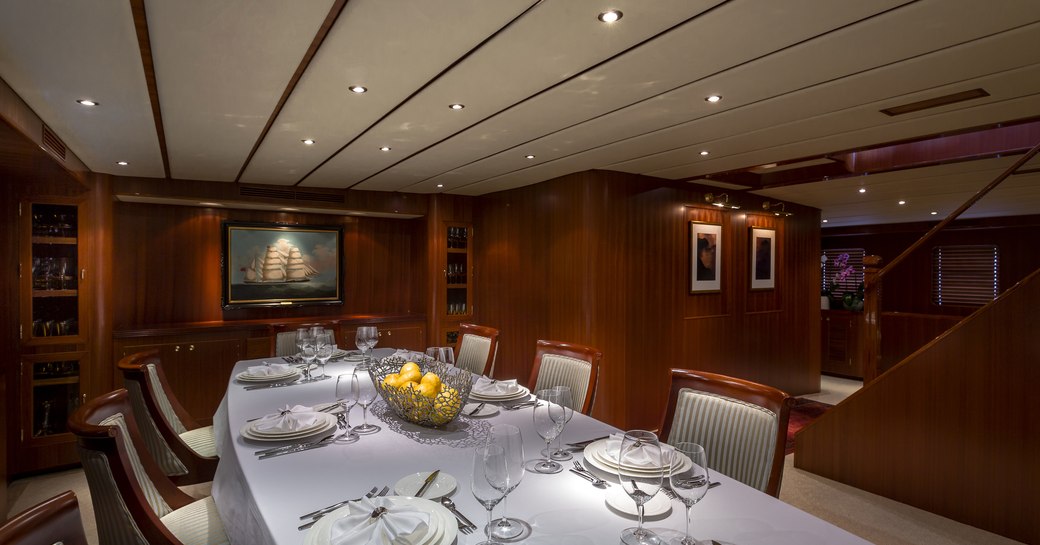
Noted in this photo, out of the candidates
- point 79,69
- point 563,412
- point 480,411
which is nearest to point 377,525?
point 563,412

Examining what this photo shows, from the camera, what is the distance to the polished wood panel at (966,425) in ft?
9.06

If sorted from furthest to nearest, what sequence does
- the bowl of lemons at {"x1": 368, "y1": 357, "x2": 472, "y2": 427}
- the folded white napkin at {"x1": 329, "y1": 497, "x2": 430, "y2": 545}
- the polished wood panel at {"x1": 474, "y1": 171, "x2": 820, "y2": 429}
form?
the polished wood panel at {"x1": 474, "y1": 171, "x2": 820, "y2": 429} < the bowl of lemons at {"x1": 368, "y1": 357, "x2": 472, "y2": 427} < the folded white napkin at {"x1": 329, "y1": 497, "x2": 430, "y2": 545}

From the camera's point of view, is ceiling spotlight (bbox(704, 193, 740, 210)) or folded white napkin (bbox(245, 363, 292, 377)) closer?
Result: folded white napkin (bbox(245, 363, 292, 377))

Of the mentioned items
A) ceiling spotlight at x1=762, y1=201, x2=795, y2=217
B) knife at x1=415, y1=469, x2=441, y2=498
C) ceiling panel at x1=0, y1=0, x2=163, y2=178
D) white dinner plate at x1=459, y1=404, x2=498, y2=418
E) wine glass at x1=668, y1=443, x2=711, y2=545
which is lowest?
white dinner plate at x1=459, y1=404, x2=498, y2=418

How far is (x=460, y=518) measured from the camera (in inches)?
48.2

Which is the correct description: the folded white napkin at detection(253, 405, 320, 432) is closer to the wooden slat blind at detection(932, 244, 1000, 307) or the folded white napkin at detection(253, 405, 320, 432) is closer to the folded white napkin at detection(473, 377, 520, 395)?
the folded white napkin at detection(473, 377, 520, 395)

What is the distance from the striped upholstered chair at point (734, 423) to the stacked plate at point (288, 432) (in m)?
1.26

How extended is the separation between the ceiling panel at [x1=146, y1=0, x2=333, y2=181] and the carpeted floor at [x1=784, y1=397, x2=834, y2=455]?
4.61m

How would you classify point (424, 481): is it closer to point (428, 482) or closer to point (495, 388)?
point (428, 482)

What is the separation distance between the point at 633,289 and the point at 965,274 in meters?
6.61

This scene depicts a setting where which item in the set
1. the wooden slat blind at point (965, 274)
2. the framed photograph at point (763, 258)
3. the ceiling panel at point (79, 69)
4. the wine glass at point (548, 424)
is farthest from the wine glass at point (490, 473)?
the wooden slat blind at point (965, 274)

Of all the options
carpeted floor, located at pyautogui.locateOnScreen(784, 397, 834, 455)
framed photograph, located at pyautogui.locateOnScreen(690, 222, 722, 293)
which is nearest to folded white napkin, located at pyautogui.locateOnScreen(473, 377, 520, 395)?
framed photograph, located at pyautogui.locateOnScreen(690, 222, 722, 293)

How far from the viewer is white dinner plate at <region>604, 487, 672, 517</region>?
48.4 inches

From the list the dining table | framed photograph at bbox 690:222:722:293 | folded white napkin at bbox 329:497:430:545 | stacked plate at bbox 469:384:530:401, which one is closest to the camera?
folded white napkin at bbox 329:497:430:545
